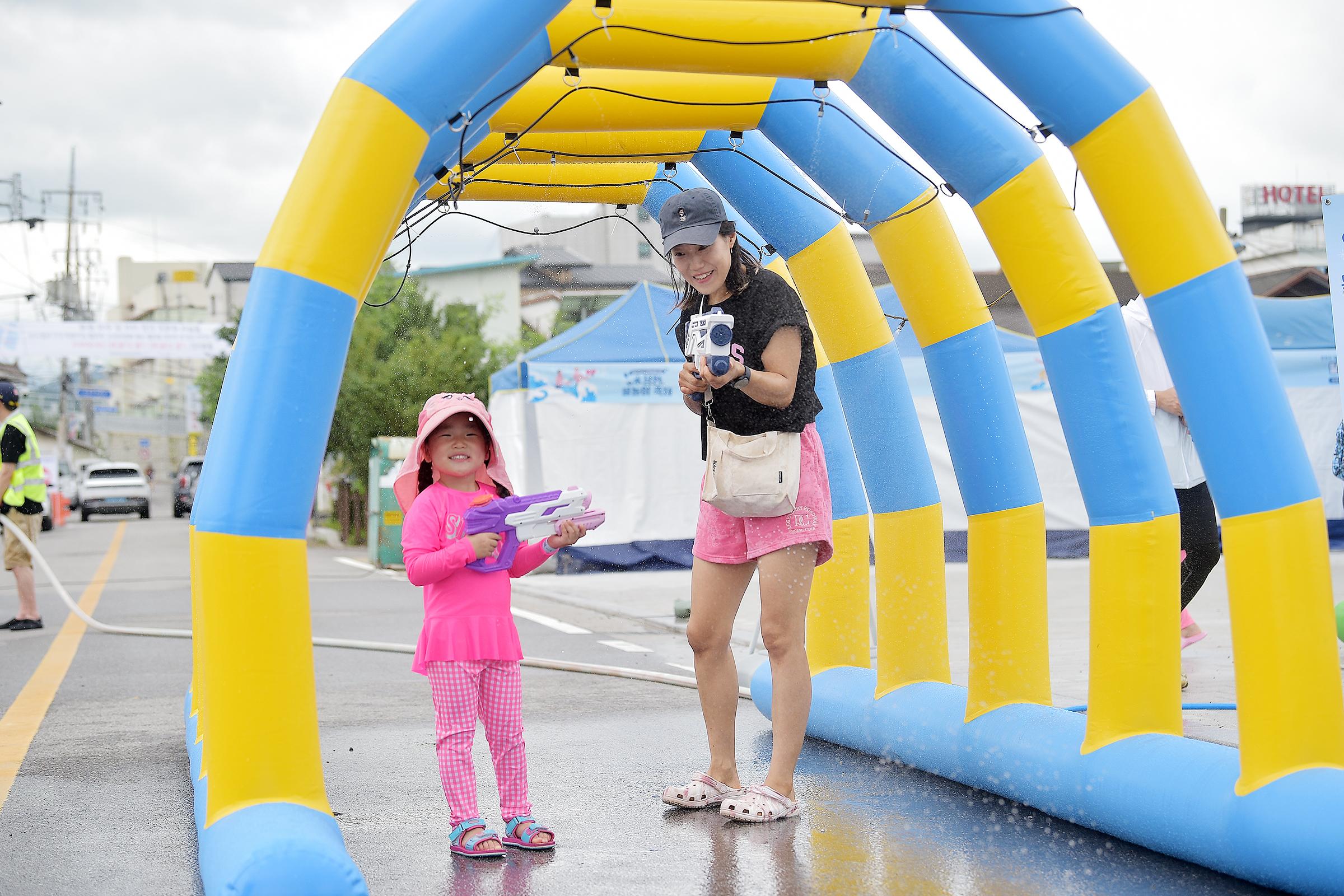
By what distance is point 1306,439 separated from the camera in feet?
51.0

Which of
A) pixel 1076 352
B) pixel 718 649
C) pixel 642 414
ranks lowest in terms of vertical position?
pixel 718 649

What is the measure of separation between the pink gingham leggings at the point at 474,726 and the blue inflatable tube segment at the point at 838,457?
6.85 ft

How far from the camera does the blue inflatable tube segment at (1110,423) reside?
4262 millimetres

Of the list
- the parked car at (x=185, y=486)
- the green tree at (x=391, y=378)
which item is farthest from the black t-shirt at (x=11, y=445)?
the parked car at (x=185, y=486)

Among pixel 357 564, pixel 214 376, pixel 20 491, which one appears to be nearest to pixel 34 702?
pixel 20 491

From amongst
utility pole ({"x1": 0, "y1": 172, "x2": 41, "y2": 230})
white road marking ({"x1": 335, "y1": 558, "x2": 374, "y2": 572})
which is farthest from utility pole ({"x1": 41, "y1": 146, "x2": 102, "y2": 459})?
white road marking ({"x1": 335, "y1": 558, "x2": 374, "y2": 572})

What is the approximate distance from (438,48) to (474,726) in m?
1.96

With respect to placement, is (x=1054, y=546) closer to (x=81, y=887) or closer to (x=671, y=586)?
(x=671, y=586)

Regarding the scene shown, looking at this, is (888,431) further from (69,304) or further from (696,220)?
(69,304)

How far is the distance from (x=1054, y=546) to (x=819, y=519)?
12.4 metres

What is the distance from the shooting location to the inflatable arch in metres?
3.29

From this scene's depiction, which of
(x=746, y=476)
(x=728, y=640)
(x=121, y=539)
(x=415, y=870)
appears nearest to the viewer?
(x=415, y=870)

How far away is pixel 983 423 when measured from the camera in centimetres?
489

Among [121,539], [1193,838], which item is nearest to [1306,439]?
[1193,838]
